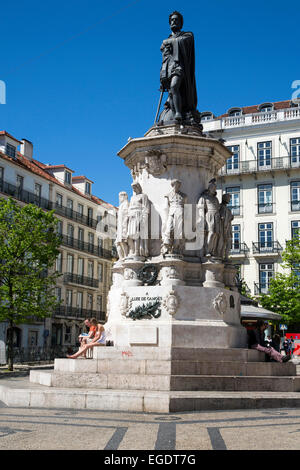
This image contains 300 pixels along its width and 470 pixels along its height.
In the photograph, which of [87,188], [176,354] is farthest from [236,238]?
[176,354]

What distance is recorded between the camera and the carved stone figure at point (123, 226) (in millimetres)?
12328

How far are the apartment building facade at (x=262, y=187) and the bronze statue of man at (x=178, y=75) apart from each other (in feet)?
101

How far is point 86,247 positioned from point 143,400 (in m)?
45.7

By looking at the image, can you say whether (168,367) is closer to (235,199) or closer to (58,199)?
(235,199)

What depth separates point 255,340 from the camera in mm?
11727

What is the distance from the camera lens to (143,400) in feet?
27.8

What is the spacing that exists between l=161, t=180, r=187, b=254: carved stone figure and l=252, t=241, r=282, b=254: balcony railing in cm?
3231

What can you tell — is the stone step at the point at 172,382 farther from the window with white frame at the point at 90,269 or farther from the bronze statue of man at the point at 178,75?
the window with white frame at the point at 90,269

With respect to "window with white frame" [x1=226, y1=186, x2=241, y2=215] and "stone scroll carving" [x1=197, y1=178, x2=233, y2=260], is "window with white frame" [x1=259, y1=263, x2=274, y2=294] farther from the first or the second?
"stone scroll carving" [x1=197, y1=178, x2=233, y2=260]

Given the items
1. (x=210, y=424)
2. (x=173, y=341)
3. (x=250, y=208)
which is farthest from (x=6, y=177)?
(x=210, y=424)

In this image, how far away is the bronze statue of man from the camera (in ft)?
43.1

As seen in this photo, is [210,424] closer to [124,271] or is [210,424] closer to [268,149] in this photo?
[124,271]

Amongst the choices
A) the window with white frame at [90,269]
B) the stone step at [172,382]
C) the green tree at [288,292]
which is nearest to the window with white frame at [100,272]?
the window with white frame at [90,269]

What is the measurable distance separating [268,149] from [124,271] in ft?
116
